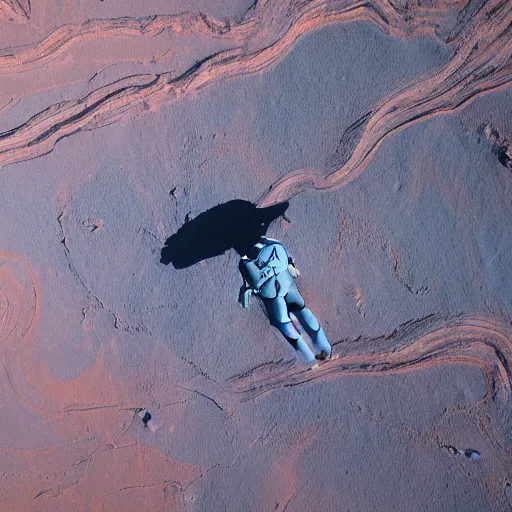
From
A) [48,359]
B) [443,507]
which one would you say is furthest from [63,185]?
[443,507]

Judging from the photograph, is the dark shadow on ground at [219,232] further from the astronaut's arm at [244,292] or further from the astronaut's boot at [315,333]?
the astronaut's boot at [315,333]

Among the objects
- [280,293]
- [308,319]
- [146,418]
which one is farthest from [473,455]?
[146,418]

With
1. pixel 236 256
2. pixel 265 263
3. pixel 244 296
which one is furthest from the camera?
pixel 236 256

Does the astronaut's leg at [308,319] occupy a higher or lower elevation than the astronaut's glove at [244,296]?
lower

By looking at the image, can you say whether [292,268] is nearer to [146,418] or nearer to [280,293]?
[280,293]

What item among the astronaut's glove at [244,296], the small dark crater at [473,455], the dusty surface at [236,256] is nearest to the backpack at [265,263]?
the astronaut's glove at [244,296]

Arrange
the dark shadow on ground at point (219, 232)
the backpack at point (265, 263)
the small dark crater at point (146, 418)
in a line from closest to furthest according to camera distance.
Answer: the backpack at point (265, 263) < the dark shadow on ground at point (219, 232) < the small dark crater at point (146, 418)

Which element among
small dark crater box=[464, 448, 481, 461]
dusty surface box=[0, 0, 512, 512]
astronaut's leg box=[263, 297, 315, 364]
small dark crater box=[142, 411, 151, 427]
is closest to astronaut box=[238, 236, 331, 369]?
astronaut's leg box=[263, 297, 315, 364]
